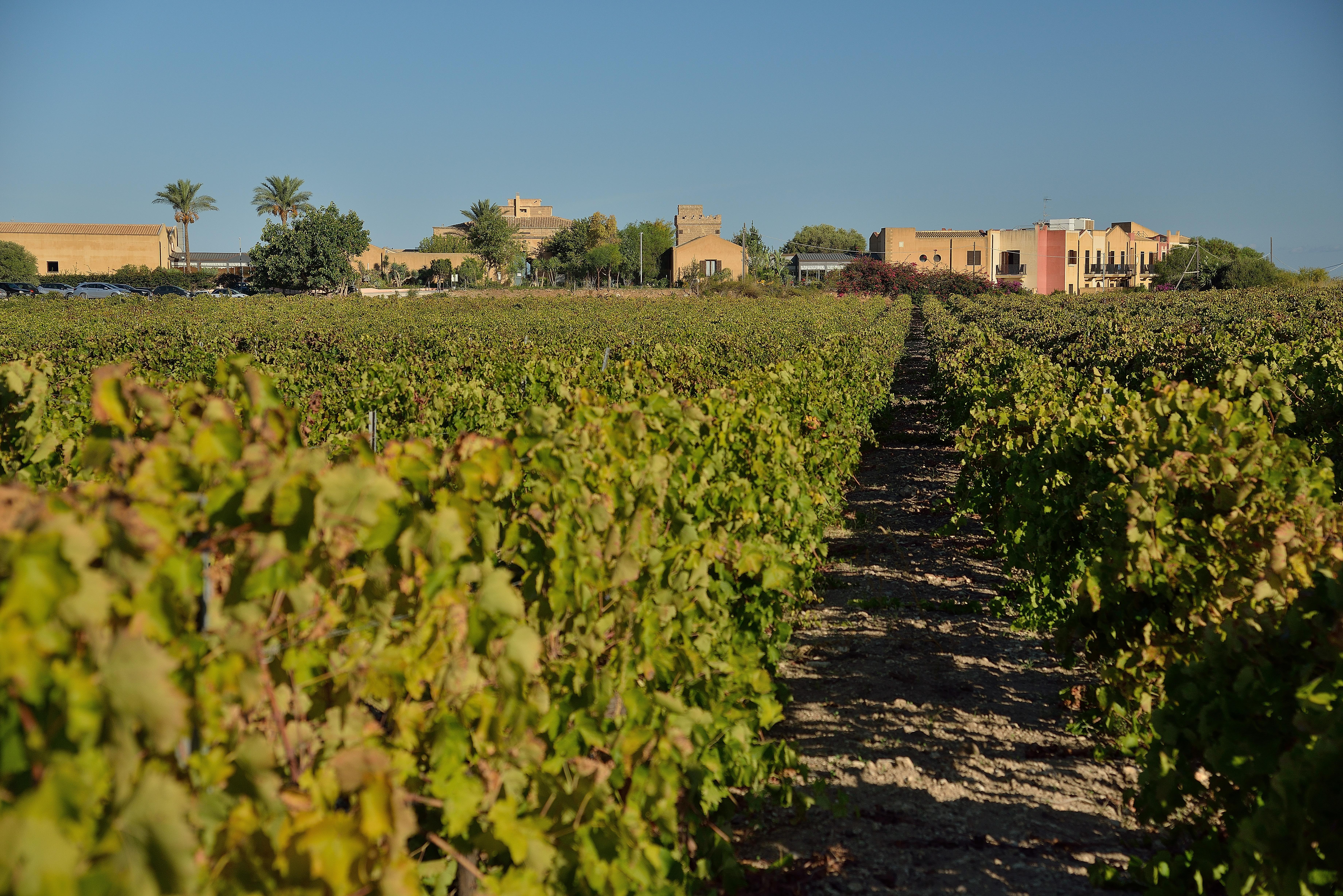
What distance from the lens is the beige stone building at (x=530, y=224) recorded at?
404 feet

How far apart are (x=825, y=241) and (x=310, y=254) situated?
9031 cm

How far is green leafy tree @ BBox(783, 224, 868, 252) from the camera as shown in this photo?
136m

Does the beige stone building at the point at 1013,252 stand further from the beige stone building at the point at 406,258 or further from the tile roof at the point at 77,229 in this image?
the tile roof at the point at 77,229

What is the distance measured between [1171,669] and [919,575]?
15.7 ft

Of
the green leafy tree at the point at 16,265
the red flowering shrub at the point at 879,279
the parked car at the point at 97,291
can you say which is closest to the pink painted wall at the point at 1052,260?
the red flowering shrub at the point at 879,279

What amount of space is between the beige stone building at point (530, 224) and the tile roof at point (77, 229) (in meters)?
33.9

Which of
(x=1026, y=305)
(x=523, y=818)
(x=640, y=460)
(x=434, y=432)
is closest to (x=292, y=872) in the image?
(x=523, y=818)

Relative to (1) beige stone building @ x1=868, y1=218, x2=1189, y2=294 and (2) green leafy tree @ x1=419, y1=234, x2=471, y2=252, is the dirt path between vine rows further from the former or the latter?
(2) green leafy tree @ x1=419, y1=234, x2=471, y2=252

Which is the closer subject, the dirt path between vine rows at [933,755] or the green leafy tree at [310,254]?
the dirt path between vine rows at [933,755]

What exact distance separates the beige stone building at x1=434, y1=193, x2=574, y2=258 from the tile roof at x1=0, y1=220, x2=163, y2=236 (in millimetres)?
33893

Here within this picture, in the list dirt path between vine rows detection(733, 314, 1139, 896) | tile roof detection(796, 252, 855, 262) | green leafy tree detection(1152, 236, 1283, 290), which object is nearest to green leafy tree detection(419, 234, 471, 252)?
tile roof detection(796, 252, 855, 262)

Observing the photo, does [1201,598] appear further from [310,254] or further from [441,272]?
[441,272]

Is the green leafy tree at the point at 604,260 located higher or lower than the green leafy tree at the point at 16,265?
higher

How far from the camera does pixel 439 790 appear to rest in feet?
7.31
